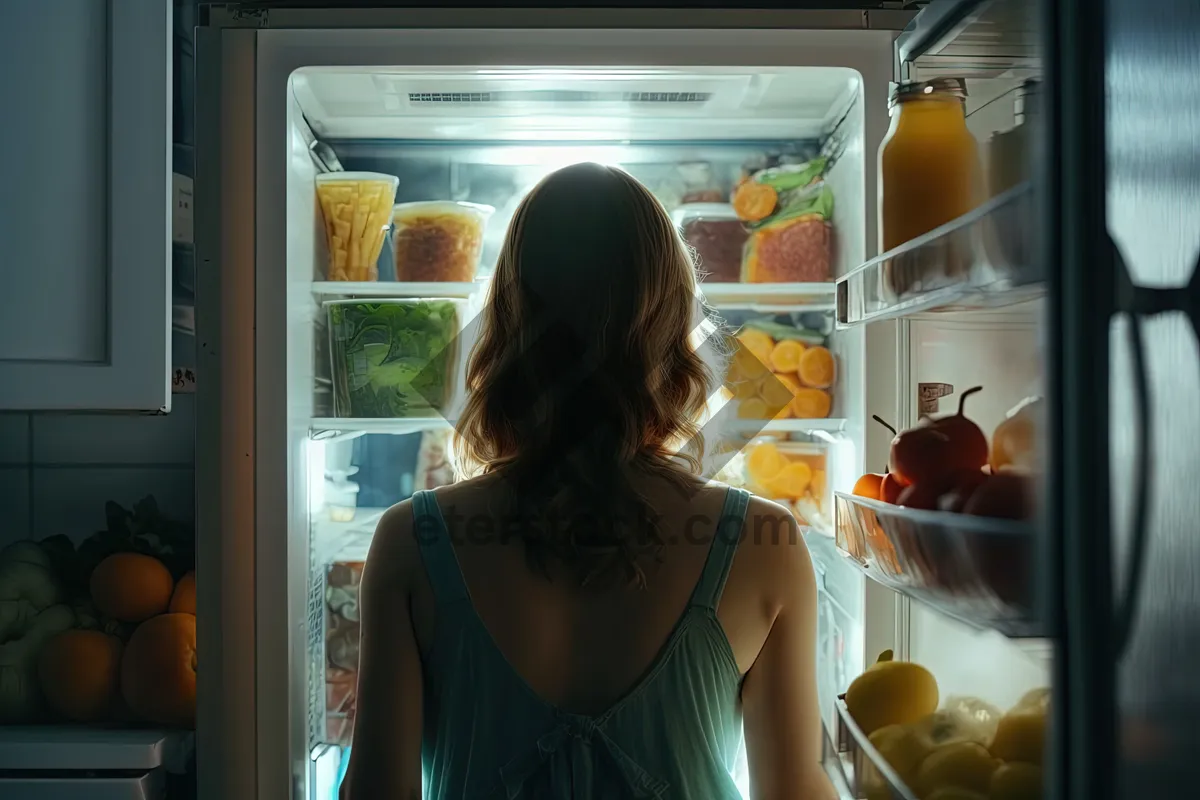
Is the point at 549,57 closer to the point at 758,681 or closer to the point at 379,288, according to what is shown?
the point at 379,288

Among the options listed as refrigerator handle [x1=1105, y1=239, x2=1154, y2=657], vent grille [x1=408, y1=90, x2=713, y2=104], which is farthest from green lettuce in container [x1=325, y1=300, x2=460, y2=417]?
refrigerator handle [x1=1105, y1=239, x2=1154, y2=657]

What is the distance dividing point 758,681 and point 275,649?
62cm

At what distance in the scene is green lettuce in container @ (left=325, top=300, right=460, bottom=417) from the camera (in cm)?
139

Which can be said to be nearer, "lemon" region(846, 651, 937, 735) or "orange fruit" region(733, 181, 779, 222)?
"lemon" region(846, 651, 937, 735)

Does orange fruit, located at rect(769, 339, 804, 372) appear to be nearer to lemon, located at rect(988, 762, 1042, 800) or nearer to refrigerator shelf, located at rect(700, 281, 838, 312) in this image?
refrigerator shelf, located at rect(700, 281, 838, 312)

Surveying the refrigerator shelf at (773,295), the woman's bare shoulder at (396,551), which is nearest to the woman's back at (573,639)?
the woman's bare shoulder at (396,551)

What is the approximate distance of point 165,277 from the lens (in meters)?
1.17

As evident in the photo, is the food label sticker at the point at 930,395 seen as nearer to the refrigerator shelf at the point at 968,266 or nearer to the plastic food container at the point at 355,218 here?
the refrigerator shelf at the point at 968,266

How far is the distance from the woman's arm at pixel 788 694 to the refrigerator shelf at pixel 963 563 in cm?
23

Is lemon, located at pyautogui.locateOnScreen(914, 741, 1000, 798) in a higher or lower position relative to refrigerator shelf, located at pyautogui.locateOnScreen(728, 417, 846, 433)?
lower

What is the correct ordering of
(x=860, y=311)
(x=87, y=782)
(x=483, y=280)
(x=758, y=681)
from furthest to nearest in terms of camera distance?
(x=483, y=280) < (x=87, y=782) < (x=758, y=681) < (x=860, y=311)

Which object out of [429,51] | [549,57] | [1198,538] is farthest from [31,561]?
[1198,538]

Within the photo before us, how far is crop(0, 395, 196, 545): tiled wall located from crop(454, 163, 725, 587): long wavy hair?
0.92 metres

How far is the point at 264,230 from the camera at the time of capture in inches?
47.5
